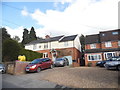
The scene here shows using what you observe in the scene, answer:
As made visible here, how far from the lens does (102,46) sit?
31.1 meters

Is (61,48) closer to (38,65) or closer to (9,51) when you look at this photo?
(9,51)

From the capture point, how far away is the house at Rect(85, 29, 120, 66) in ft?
92.7

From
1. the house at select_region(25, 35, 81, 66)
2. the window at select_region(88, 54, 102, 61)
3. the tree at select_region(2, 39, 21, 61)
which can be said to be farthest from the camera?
the house at select_region(25, 35, 81, 66)

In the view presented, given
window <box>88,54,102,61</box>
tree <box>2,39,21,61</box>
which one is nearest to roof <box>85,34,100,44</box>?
window <box>88,54,102,61</box>

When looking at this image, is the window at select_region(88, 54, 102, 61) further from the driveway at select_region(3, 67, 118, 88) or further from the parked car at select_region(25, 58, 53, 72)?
the driveway at select_region(3, 67, 118, 88)

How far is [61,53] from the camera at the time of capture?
111 feet

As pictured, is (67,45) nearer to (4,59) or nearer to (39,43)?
(39,43)

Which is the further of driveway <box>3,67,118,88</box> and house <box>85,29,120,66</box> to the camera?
house <box>85,29,120,66</box>

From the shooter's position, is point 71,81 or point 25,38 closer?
point 71,81

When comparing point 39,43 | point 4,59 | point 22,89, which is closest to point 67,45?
point 39,43

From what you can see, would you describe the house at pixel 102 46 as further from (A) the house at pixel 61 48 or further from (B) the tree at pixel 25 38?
(B) the tree at pixel 25 38

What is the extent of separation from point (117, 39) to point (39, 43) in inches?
913

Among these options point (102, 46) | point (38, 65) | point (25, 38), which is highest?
point (25, 38)

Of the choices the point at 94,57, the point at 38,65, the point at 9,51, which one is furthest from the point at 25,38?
the point at 38,65
